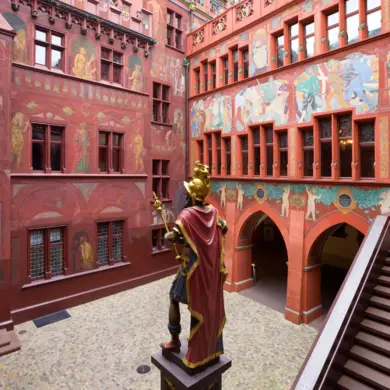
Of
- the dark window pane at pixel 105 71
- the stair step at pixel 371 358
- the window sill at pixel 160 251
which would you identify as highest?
the dark window pane at pixel 105 71

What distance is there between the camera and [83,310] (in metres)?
11.9

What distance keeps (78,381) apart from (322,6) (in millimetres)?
14250

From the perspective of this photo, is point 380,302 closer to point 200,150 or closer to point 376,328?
point 376,328

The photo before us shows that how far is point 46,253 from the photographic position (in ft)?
38.1

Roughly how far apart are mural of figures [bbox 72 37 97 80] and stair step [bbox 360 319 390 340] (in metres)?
12.7

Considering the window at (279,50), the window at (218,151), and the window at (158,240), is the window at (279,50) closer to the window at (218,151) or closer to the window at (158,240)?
the window at (218,151)

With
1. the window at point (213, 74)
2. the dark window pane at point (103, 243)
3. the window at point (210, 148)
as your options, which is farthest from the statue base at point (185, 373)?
the window at point (213, 74)

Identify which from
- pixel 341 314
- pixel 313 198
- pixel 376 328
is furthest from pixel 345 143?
pixel 341 314

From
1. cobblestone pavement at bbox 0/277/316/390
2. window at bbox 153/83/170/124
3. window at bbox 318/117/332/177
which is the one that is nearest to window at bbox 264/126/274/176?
window at bbox 318/117/332/177

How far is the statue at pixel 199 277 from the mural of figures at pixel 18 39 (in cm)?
978

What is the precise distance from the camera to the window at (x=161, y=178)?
1571 centimetres

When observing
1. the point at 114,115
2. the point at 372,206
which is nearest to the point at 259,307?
the point at 372,206

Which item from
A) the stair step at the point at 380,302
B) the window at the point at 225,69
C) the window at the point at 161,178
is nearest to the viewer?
the stair step at the point at 380,302

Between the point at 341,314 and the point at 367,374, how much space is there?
40.4 inches
